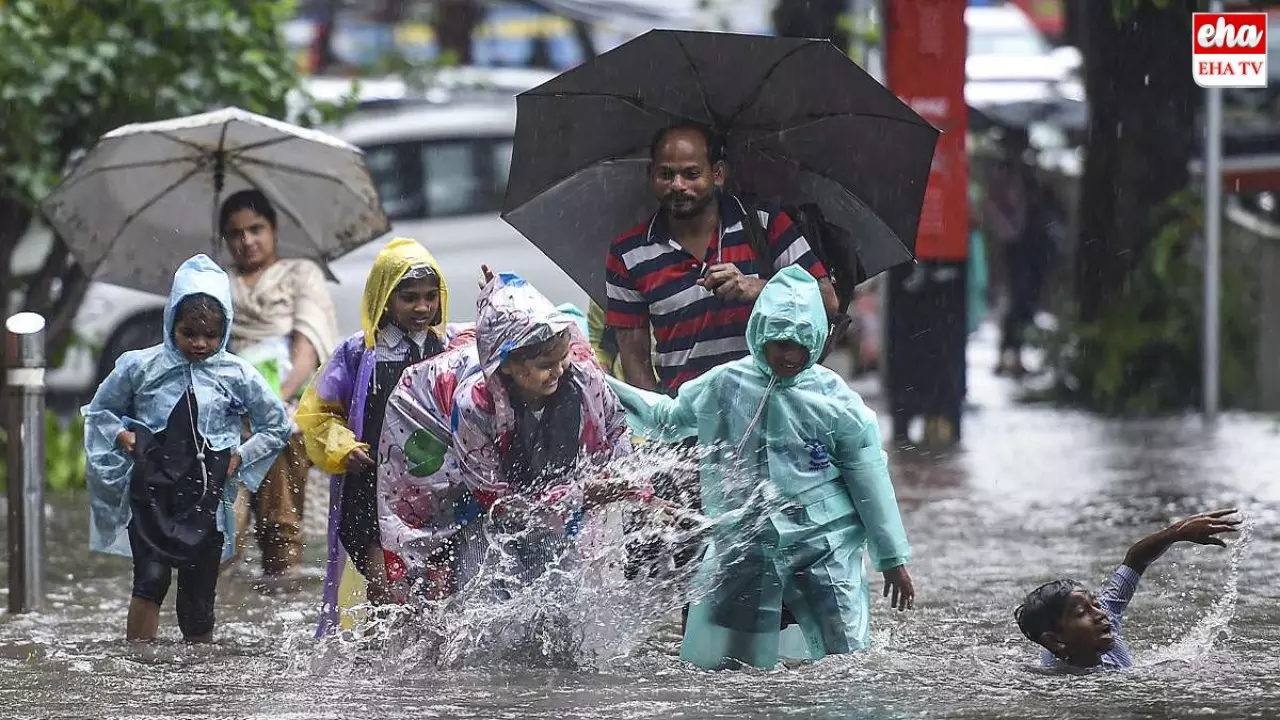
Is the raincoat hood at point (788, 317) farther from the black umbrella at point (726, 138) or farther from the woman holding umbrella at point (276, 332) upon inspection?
the woman holding umbrella at point (276, 332)

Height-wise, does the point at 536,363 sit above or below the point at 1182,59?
below

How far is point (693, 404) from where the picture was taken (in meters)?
6.86

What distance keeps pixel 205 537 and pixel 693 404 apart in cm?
188

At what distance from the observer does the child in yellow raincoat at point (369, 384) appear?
24.4 feet

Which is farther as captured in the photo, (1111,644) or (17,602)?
(17,602)

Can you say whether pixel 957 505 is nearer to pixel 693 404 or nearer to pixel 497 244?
pixel 693 404

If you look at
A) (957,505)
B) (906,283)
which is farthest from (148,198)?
(906,283)

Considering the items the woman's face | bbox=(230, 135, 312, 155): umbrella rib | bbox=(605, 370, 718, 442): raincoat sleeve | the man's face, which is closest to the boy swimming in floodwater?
bbox=(605, 370, 718, 442): raincoat sleeve

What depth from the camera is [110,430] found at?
304 inches

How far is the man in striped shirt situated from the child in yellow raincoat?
57 centimetres

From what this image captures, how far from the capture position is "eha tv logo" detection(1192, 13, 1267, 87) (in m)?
10.1

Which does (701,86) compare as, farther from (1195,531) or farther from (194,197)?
(194,197)

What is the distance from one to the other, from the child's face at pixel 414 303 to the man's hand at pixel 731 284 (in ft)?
2.85

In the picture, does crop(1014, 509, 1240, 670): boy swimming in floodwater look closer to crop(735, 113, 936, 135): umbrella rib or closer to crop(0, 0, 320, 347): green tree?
crop(735, 113, 936, 135): umbrella rib
